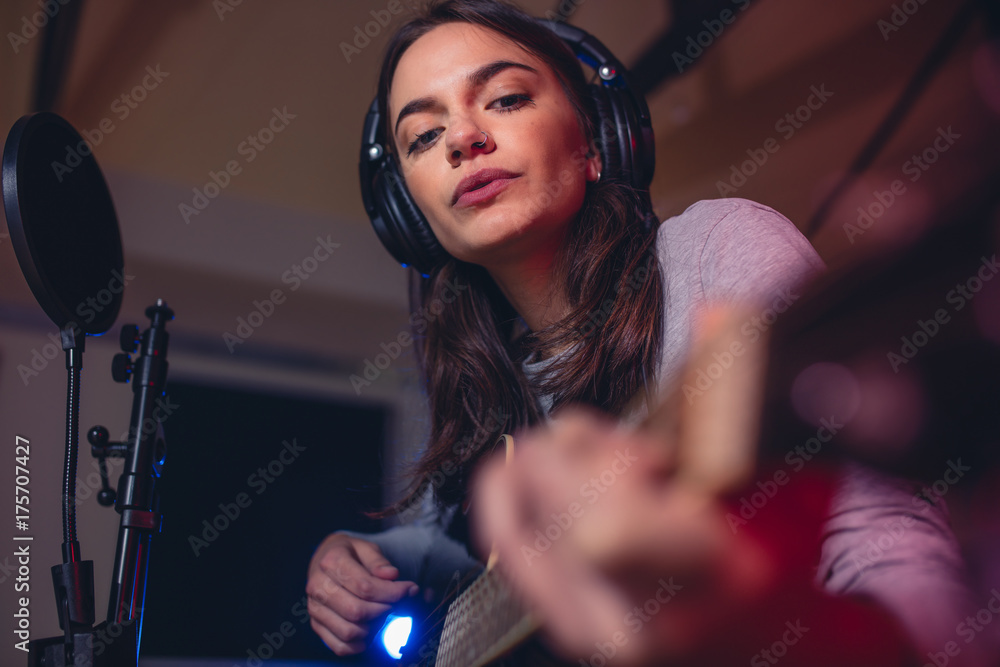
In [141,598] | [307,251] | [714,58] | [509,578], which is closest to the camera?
[509,578]

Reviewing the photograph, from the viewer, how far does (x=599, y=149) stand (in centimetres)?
114

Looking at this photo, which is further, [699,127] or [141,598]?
[699,127]

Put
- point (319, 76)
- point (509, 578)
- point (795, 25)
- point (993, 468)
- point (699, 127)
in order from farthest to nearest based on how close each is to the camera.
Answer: point (319, 76)
point (699, 127)
point (795, 25)
point (509, 578)
point (993, 468)

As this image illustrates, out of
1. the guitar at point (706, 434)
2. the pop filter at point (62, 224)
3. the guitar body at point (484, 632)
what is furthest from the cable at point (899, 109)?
the pop filter at point (62, 224)

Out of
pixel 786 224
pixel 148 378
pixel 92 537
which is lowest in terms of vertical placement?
pixel 92 537

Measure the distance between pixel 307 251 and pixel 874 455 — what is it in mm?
2603

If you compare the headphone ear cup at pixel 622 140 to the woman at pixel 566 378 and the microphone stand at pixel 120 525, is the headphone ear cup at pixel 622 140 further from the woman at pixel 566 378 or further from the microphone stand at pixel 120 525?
the microphone stand at pixel 120 525

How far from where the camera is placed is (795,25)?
165 cm

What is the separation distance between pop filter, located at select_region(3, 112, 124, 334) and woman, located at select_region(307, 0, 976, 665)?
519 mm

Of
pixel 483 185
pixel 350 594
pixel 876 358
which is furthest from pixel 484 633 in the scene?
pixel 483 185

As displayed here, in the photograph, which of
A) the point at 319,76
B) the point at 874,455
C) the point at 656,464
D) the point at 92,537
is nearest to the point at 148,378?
the point at 656,464

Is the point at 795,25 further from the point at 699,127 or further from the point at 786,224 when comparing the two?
the point at 786,224

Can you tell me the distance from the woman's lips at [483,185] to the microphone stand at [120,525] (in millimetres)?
516

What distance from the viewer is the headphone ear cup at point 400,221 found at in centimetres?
120
